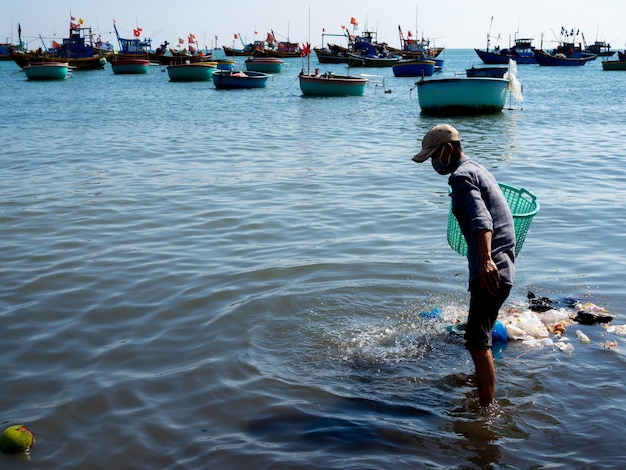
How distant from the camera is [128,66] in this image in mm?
62094

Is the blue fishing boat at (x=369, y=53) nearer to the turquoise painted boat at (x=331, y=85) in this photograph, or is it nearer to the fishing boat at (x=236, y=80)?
the fishing boat at (x=236, y=80)

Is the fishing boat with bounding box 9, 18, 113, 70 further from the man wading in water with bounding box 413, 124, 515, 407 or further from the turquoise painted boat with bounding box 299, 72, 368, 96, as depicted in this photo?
the man wading in water with bounding box 413, 124, 515, 407

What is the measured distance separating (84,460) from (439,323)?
10.1 feet

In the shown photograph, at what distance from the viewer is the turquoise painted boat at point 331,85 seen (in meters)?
33.8

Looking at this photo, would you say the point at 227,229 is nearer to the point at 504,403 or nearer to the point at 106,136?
the point at 504,403

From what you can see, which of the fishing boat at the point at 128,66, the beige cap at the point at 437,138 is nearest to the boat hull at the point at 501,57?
the fishing boat at the point at 128,66

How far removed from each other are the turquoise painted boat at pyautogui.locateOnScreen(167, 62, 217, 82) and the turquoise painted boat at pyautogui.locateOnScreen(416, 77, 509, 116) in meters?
28.6

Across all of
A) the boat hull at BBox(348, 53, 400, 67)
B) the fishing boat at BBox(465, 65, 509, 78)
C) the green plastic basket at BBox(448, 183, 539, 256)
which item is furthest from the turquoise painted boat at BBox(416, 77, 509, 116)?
the boat hull at BBox(348, 53, 400, 67)

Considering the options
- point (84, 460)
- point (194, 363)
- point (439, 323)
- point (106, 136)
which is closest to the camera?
point (84, 460)

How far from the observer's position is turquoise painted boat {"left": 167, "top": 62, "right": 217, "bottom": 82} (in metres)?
50.2

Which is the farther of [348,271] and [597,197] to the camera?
[597,197]

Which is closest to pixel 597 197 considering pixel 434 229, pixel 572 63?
pixel 434 229

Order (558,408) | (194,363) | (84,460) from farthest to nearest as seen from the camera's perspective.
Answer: (194,363) → (558,408) → (84,460)

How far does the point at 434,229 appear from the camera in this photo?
357 inches
